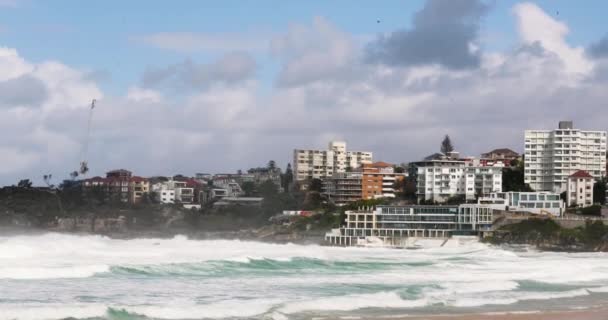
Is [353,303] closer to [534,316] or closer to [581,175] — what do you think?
[534,316]

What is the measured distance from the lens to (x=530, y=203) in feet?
247

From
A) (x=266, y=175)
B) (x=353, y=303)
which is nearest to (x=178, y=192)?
(x=266, y=175)

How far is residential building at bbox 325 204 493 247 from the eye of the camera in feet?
229

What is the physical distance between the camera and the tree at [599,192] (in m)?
82.0

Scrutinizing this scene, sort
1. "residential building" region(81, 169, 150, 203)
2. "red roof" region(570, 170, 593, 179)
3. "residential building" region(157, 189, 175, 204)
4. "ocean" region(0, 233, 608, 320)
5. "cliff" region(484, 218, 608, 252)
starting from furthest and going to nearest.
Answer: "residential building" region(157, 189, 175, 204) < "residential building" region(81, 169, 150, 203) < "red roof" region(570, 170, 593, 179) < "cliff" region(484, 218, 608, 252) < "ocean" region(0, 233, 608, 320)

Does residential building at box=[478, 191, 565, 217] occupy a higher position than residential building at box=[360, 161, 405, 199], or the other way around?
residential building at box=[360, 161, 405, 199]

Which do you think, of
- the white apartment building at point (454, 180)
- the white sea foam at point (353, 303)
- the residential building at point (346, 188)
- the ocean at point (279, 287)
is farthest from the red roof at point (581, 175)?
the white sea foam at point (353, 303)

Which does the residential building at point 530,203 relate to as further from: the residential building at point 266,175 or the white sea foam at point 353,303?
the white sea foam at point 353,303

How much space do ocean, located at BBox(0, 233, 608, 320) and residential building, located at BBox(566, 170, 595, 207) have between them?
3225cm

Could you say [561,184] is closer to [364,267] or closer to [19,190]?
[364,267]

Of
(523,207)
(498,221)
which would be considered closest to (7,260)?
(498,221)

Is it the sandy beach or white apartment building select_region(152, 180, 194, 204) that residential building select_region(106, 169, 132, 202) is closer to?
white apartment building select_region(152, 180, 194, 204)

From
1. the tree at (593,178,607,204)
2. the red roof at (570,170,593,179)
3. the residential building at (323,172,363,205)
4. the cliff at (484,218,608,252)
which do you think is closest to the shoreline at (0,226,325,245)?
the cliff at (484,218,608,252)

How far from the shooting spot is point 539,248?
66.4 m
